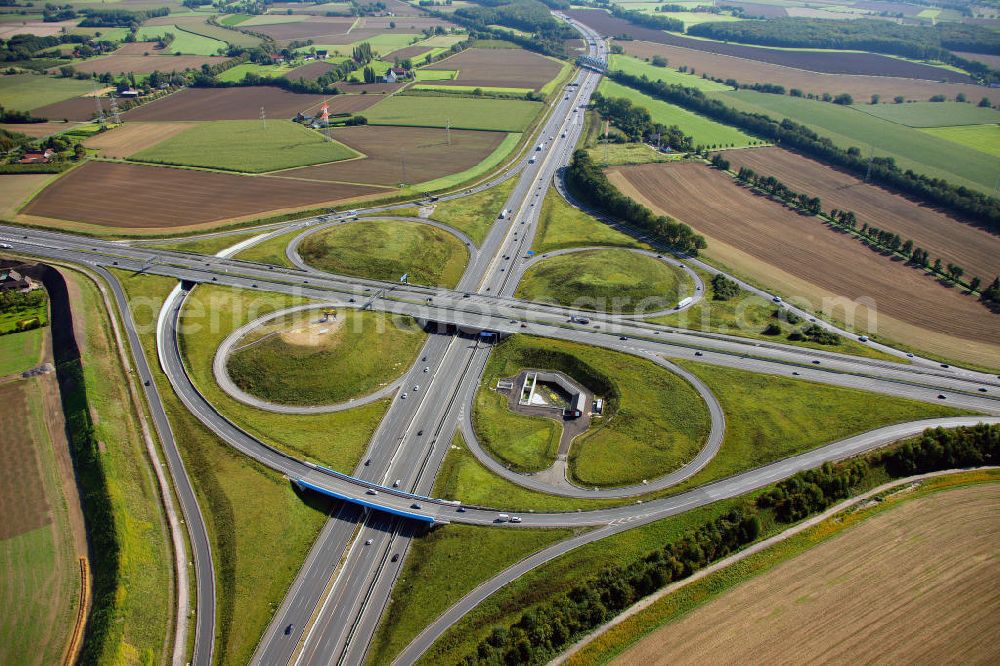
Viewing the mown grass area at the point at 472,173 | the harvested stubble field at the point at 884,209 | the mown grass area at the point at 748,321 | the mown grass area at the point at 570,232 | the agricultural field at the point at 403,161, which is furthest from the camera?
the agricultural field at the point at 403,161

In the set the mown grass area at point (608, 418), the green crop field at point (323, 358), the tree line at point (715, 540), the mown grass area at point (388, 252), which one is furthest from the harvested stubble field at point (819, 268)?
the green crop field at point (323, 358)

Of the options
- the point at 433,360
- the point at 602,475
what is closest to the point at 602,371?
the point at 602,475

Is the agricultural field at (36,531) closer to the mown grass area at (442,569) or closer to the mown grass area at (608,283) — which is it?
the mown grass area at (442,569)

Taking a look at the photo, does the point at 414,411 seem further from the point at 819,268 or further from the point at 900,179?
the point at 900,179

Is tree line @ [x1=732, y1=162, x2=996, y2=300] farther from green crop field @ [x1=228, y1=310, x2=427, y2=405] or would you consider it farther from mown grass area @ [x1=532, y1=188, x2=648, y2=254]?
green crop field @ [x1=228, y1=310, x2=427, y2=405]

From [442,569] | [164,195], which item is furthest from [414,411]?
[164,195]

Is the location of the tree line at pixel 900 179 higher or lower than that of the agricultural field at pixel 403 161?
higher

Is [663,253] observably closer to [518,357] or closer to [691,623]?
[518,357]
